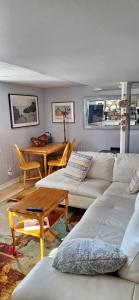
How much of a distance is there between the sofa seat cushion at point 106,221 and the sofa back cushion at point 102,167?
2.29ft

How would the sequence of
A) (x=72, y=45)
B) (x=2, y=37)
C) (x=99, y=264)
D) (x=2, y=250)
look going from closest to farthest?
1. (x=99, y=264)
2. (x=2, y=37)
3. (x=72, y=45)
4. (x=2, y=250)

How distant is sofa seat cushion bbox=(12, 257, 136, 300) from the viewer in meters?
1.14

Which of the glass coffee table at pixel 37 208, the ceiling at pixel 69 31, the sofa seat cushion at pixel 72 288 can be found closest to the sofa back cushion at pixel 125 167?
the glass coffee table at pixel 37 208

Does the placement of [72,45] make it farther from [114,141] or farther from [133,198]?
[114,141]

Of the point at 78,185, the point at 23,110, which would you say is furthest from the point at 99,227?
the point at 23,110

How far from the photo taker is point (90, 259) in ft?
4.03

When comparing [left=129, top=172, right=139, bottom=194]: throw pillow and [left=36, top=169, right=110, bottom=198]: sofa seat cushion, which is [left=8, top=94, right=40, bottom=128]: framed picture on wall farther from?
[left=129, top=172, right=139, bottom=194]: throw pillow

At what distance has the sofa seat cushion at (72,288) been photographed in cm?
114

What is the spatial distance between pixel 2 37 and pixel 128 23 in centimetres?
76

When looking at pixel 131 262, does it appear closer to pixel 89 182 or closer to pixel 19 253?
pixel 19 253

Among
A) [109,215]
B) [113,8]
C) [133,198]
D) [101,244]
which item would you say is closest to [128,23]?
[113,8]

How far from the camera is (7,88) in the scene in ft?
14.2

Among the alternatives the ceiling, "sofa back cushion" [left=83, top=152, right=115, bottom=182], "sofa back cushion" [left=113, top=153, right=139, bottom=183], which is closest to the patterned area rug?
"sofa back cushion" [left=83, top=152, right=115, bottom=182]

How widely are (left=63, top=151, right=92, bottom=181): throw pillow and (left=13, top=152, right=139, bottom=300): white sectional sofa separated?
3.9 inches
